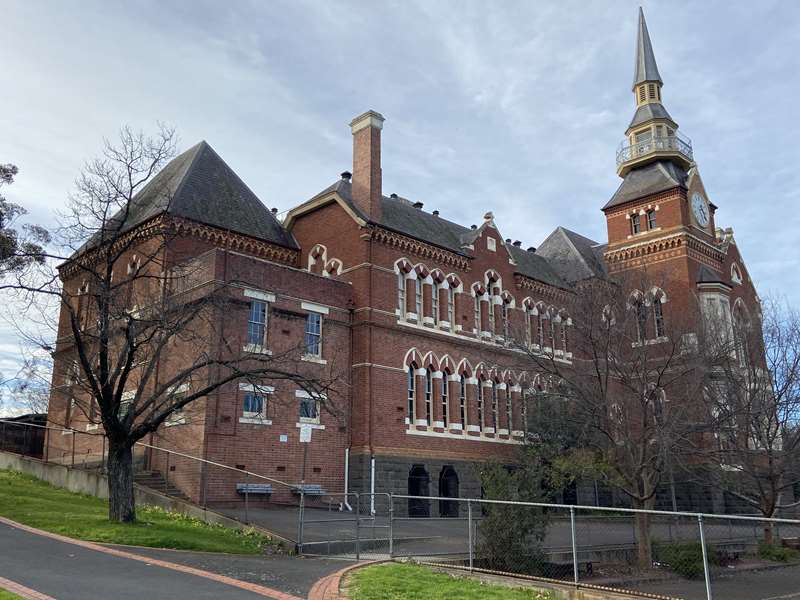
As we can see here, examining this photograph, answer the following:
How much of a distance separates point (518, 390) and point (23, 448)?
22.5m

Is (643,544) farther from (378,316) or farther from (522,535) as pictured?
(378,316)

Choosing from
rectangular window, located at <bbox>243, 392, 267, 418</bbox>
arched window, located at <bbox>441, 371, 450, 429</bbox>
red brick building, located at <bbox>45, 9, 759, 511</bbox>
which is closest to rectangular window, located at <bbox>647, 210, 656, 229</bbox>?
red brick building, located at <bbox>45, 9, 759, 511</bbox>

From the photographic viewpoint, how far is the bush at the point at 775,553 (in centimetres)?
2370

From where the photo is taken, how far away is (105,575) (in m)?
12.5

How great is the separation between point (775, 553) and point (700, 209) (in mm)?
26360

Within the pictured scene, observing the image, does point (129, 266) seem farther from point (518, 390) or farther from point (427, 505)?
point (518, 390)

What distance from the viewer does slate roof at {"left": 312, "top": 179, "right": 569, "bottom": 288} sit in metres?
33.2

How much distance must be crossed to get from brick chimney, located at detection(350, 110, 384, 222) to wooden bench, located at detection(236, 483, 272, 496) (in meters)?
12.4

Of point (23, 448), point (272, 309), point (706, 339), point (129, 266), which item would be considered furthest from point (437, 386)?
point (23, 448)

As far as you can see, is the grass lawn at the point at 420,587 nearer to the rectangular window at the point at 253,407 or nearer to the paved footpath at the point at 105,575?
the paved footpath at the point at 105,575

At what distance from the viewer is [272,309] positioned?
2723 centimetres

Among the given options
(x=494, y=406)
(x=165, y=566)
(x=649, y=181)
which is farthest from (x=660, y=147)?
(x=165, y=566)

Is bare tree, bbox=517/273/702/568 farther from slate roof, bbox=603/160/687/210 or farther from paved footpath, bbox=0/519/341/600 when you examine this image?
slate roof, bbox=603/160/687/210

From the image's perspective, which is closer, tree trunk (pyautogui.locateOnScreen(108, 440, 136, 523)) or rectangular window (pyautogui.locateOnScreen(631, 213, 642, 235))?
tree trunk (pyautogui.locateOnScreen(108, 440, 136, 523))
